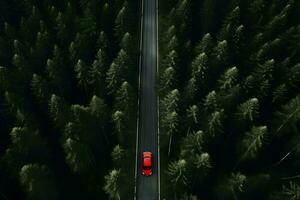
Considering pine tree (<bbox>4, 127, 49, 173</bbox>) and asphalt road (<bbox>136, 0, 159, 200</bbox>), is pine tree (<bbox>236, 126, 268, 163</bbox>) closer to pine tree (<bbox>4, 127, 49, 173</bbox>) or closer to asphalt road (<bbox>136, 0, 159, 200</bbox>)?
asphalt road (<bbox>136, 0, 159, 200</bbox>)

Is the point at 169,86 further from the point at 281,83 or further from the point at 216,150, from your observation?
the point at 281,83

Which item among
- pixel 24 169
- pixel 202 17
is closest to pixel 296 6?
pixel 202 17

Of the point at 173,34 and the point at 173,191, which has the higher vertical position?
the point at 173,34

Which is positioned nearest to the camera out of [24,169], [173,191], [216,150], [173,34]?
[24,169]

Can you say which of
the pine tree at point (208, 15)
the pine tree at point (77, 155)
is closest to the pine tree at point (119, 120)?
the pine tree at point (77, 155)

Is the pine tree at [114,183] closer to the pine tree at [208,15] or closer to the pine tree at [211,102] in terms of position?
the pine tree at [211,102]

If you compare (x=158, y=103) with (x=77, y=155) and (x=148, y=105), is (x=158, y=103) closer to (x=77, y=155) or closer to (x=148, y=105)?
(x=148, y=105)
